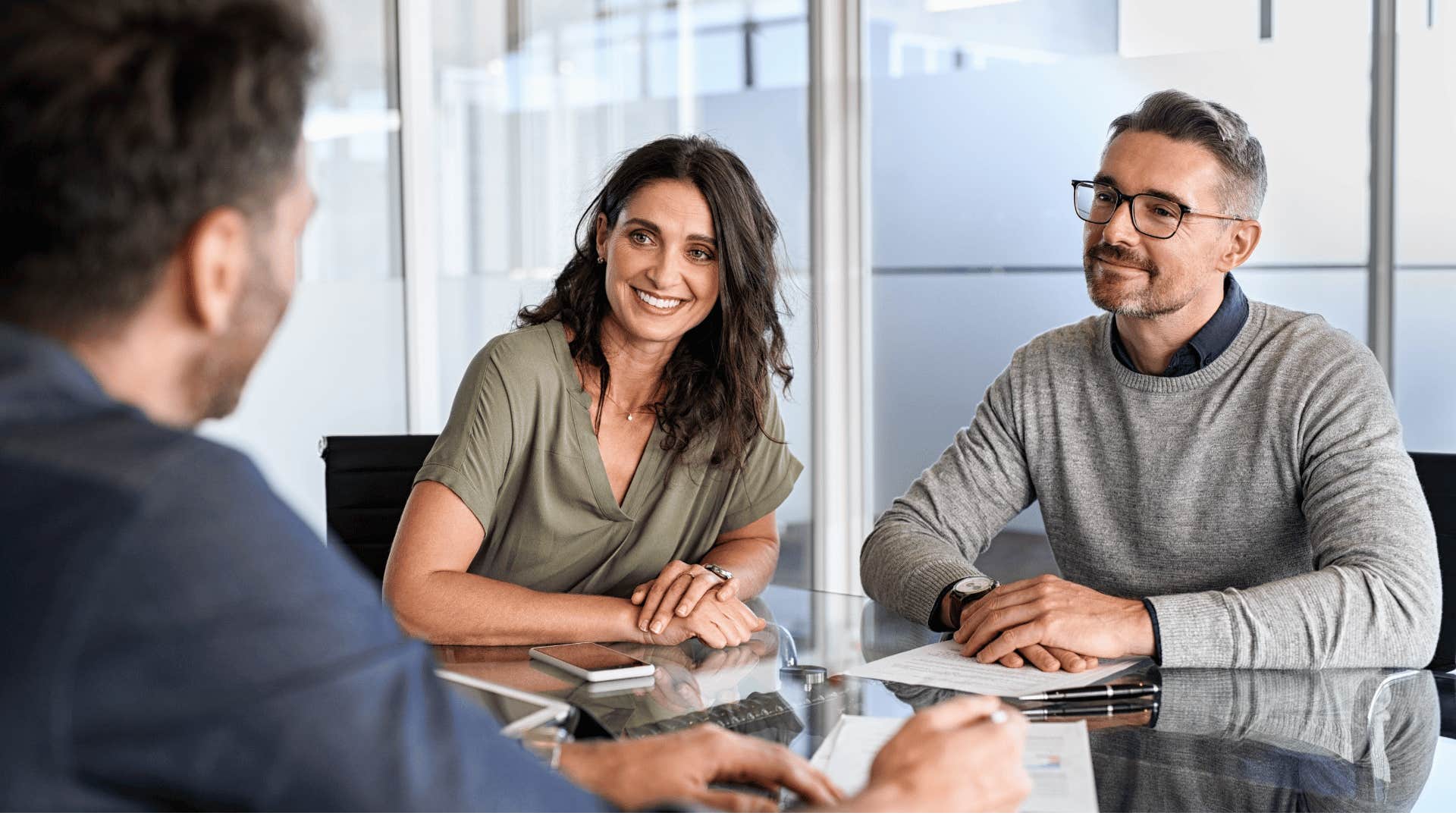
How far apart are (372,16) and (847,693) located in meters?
2.93

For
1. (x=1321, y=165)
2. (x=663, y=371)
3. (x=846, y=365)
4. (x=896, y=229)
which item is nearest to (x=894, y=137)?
(x=896, y=229)

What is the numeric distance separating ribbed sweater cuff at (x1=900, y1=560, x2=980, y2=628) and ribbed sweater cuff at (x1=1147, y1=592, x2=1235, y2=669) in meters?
0.33

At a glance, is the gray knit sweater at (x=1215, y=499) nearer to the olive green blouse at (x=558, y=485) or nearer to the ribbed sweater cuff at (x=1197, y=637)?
the ribbed sweater cuff at (x=1197, y=637)

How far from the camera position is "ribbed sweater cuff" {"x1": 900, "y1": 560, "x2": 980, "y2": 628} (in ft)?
6.23

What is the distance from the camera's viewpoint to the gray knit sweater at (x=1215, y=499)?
167 cm

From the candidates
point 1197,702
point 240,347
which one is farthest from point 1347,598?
point 240,347

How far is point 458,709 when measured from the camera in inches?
31.3

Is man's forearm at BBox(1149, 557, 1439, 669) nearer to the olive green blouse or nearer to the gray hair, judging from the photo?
the gray hair

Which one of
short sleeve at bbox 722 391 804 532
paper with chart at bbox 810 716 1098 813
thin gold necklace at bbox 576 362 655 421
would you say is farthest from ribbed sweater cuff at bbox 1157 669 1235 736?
thin gold necklace at bbox 576 362 655 421

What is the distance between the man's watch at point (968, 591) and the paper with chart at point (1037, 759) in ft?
1.36

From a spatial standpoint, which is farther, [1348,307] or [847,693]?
[1348,307]

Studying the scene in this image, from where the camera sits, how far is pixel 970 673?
64.6 inches

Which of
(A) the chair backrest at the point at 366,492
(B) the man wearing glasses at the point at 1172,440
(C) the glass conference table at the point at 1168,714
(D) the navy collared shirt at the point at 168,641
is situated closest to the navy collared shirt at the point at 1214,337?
(B) the man wearing glasses at the point at 1172,440

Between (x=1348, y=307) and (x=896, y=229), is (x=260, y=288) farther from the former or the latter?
(x=896, y=229)
